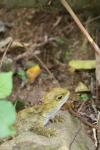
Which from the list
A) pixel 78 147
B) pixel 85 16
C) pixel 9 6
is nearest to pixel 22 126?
pixel 78 147

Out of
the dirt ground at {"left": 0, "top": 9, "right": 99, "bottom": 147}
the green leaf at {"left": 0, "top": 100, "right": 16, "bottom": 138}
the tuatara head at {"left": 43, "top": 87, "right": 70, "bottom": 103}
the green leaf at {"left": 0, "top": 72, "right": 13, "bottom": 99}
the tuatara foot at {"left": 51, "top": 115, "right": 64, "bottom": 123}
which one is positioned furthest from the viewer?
the dirt ground at {"left": 0, "top": 9, "right": 99, "bottom": 147}

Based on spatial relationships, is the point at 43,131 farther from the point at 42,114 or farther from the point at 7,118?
the point at 7,118

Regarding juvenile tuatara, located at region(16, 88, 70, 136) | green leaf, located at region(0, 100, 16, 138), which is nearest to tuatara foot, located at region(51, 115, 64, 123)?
juvenile tuatara, located at region(16, 88, 70, 136)

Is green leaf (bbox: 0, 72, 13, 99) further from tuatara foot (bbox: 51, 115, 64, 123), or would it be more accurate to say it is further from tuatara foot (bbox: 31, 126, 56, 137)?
tuatara foot (bbox: 51, 115, 64, 123)

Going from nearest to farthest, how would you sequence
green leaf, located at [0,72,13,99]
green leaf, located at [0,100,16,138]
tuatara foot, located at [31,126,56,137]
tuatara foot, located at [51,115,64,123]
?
green leaf, located at [0,100,16,138] → green leaf, located at [0,72,13,99] → tuatara foot, located at [31,126,56,137] → tuatara foot, located at [51,115,64,123]

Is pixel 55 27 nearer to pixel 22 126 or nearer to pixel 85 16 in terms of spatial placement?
pixel 85 16

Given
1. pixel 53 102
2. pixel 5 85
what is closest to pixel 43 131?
pixel 53 102

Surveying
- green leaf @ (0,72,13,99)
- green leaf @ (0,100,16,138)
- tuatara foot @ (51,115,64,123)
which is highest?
green leaf @ (0,72,13,99)

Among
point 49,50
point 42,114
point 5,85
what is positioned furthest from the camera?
point 49,50

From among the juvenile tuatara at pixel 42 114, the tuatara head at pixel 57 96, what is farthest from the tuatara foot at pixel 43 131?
the tuatara head at pixel 57 96
